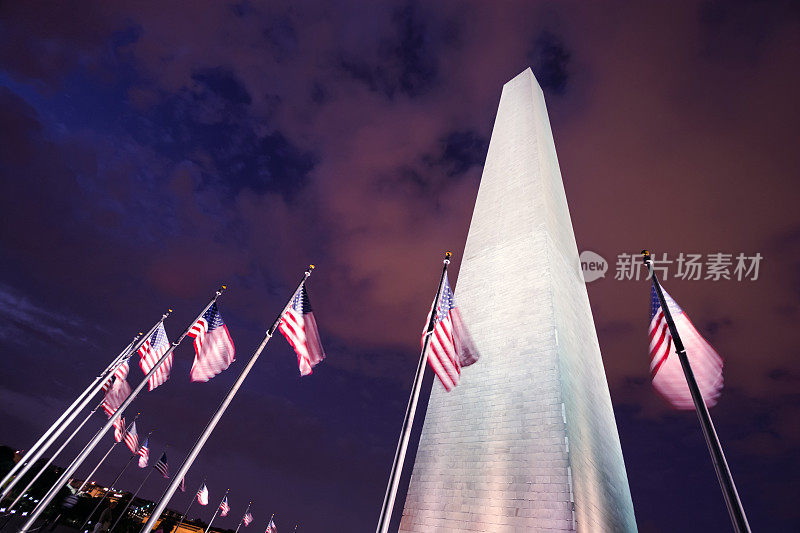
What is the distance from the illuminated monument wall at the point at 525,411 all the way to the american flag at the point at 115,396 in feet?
35.5

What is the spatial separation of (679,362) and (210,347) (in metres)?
10.3

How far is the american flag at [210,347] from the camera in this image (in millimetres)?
9859

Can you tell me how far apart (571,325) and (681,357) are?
493 centimetres

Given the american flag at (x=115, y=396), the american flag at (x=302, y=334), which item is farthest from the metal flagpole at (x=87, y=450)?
the american flag at (x=302, y=334)

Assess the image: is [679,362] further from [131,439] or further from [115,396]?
[131,439]

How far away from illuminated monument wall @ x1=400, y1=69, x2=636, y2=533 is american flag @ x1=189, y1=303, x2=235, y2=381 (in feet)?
18.4

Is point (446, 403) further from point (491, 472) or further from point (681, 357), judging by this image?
point (681, 357)

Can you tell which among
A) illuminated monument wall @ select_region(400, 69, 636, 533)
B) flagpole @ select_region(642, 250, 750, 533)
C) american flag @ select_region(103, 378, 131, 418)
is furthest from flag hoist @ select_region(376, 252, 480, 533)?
american flag @ select_region(103, 378, 131, 418)

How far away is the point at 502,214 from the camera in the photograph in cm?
1400

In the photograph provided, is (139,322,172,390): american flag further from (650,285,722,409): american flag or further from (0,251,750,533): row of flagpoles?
(650,285,722,409): american flag

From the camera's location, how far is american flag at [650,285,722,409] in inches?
232

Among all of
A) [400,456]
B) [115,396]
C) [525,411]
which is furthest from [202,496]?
[400,456]

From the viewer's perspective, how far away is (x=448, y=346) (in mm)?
7500

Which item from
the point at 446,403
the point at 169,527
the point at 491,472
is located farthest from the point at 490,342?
the point at 169,527
